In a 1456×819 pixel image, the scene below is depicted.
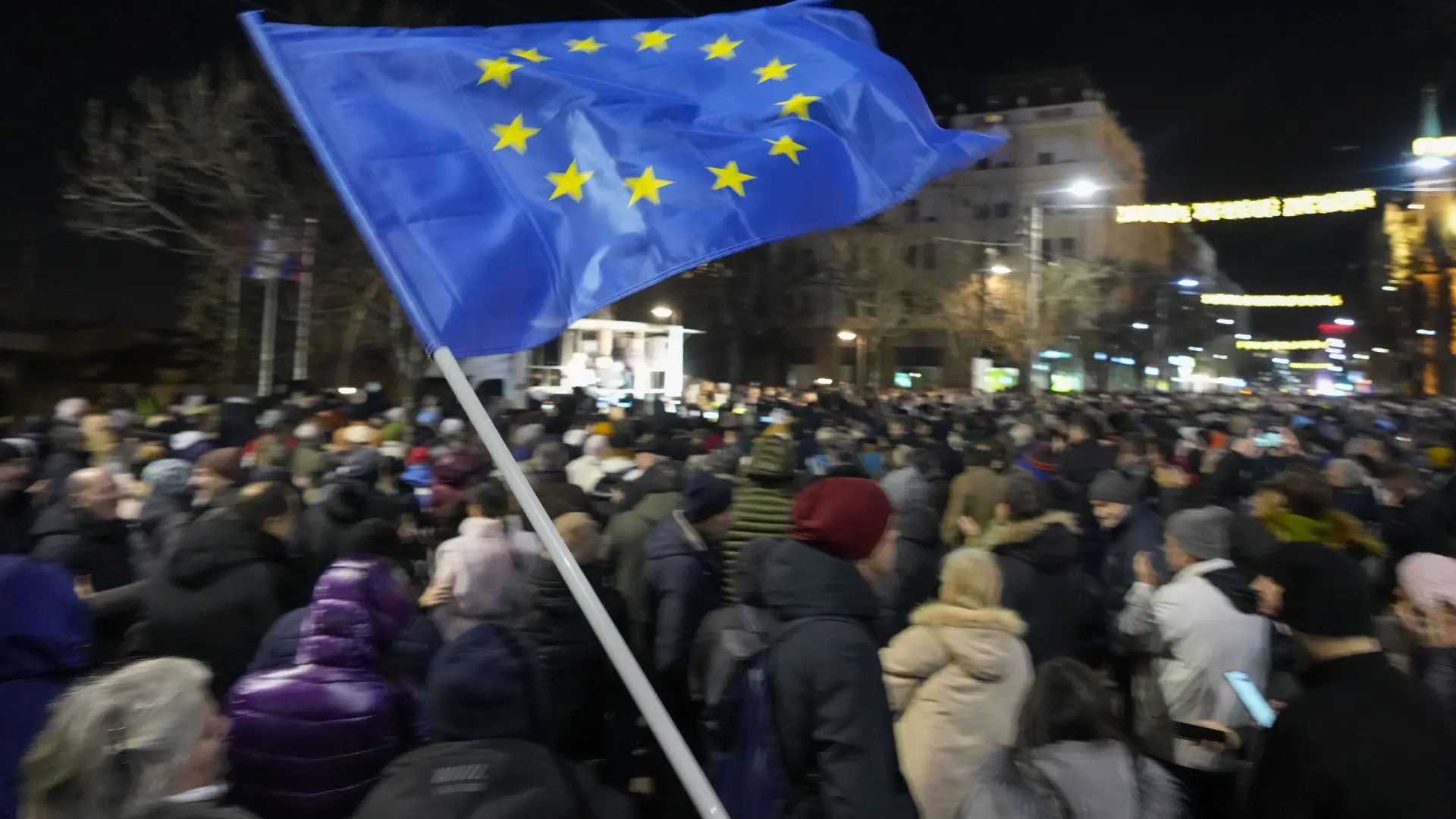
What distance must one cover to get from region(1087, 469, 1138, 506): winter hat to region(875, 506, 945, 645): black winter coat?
1.16 metres

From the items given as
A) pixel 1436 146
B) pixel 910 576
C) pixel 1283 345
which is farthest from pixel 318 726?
pixel 1283 345

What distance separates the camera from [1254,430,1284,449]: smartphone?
39.7 ft

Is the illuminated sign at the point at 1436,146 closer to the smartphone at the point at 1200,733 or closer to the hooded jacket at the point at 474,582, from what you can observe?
the smartphone at the point at 1200,733

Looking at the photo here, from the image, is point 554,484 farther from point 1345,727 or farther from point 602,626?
point 1345,727

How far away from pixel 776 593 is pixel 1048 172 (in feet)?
227

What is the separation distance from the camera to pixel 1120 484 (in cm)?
608

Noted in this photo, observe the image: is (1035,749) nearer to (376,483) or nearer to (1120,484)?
(1120,484)

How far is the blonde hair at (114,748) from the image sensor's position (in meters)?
1.76

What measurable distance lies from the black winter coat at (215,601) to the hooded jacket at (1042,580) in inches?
129

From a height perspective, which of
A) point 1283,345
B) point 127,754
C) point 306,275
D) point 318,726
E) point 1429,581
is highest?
point 1283,345

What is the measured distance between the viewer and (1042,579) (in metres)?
4.54

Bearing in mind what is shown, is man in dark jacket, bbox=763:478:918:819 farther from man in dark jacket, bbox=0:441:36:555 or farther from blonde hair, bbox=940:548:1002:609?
man in dark jacket, bbox=0:441:36:555

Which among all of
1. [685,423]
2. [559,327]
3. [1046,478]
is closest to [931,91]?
[685,423]

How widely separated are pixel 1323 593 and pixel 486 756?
82.9 inches
